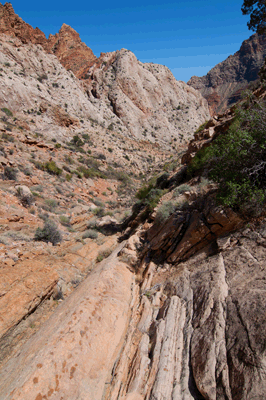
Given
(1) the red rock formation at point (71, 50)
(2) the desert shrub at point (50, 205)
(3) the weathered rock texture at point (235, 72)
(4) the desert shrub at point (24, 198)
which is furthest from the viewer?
(3) the weathered rock texture at point (235, 72)

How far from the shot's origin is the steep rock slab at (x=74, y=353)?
10.00 ft

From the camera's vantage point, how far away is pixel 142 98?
48438 millimetres

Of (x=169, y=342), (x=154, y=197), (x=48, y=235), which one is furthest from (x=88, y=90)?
(x=169, y=342)

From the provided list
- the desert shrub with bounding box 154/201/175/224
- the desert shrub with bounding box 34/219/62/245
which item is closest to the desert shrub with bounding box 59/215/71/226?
the desert shrub with bounding box 34/219/62/245

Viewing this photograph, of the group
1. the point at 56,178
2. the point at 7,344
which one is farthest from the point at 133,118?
the point at 7,344

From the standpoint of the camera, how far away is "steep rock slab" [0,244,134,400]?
10.00ft

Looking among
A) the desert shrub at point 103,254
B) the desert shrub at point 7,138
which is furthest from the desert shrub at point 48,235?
the desert shrub at point 7,138

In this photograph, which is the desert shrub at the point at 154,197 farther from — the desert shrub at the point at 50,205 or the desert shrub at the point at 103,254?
the desert shrub at the point at 50,205

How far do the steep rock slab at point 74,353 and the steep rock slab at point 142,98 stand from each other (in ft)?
140

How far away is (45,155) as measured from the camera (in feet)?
62.4

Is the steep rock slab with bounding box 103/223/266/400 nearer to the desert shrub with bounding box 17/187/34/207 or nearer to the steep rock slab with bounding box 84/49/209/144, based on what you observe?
the desert shrub with bounding box 17/187/34/207

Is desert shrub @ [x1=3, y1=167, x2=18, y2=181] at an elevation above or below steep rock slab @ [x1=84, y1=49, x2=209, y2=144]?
below

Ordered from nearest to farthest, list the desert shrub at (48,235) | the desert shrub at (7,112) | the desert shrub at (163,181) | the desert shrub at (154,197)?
the desert shrub at (48,235) < the desert shrub at (154,197) < the desert shrub at (163,181) < the desert shrub at (7,112)

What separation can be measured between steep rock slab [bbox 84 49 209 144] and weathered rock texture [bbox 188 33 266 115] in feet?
153
